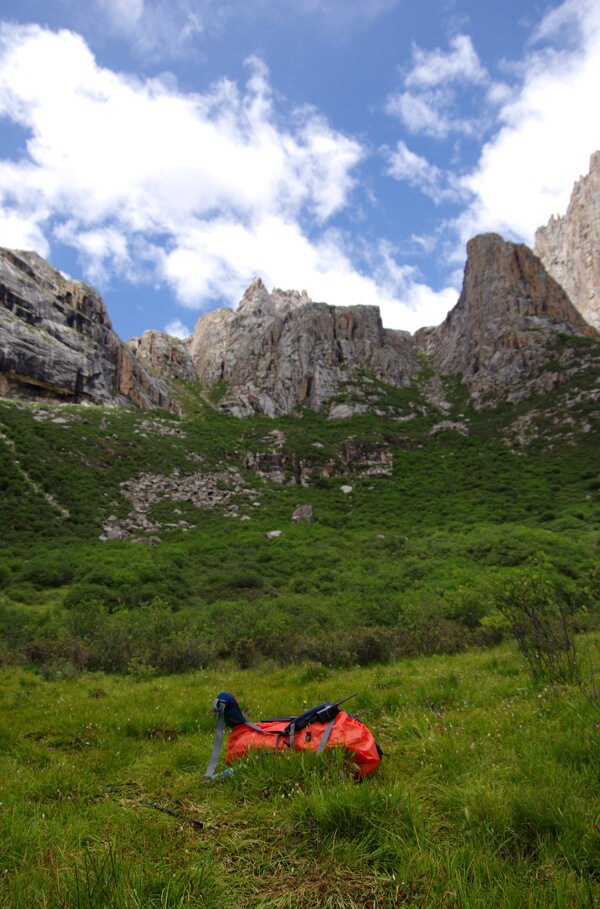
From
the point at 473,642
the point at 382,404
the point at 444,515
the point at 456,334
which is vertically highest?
the point at 456,334

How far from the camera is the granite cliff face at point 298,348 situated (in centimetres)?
5288

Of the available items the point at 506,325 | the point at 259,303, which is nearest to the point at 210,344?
the point at 259,303

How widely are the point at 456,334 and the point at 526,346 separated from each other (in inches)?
893

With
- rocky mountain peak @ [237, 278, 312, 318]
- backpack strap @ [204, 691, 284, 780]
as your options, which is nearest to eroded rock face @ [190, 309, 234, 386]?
rocky mountain peak @ [237, 278, 312, 318]

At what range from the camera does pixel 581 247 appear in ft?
311

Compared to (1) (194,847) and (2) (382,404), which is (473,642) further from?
(2) (382,404)

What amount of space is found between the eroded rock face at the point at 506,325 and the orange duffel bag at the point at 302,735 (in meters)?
65.5

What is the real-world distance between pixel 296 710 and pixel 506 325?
8025cm

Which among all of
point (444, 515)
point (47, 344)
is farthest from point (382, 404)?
point (47, 344)

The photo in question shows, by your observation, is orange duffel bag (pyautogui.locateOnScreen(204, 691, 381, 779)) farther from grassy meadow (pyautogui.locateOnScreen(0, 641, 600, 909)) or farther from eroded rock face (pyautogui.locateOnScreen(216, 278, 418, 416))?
eroded rock face (pyautogui.locateOnScreen(216, 278, 418, 416))

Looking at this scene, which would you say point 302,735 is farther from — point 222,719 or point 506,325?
point 506,325

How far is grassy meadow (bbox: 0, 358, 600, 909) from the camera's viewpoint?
1.84m

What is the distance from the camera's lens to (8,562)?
20422 millimetres

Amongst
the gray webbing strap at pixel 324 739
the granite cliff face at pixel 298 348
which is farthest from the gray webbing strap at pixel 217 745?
the granite cliff face at pixel 298 348
